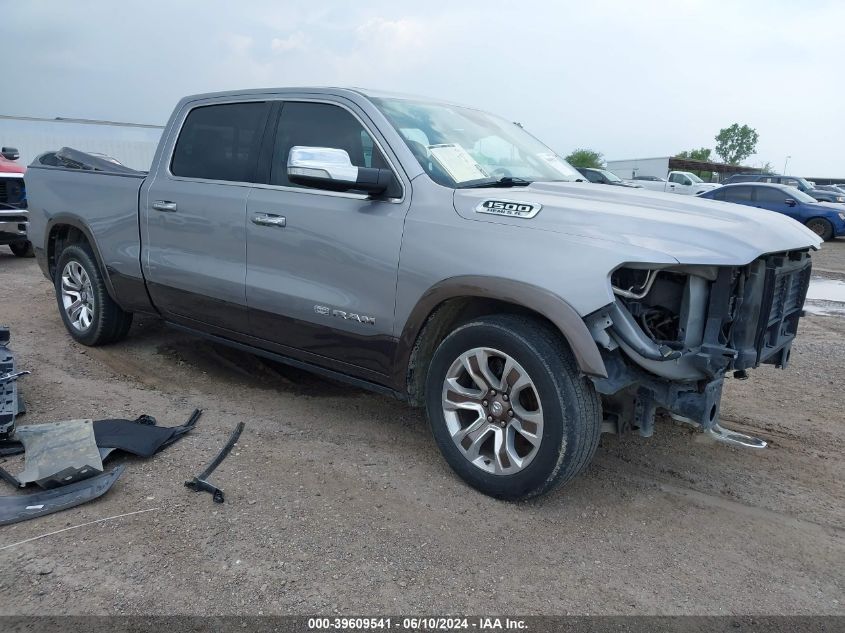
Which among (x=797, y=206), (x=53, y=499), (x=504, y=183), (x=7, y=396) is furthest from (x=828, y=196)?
(x=53, y=499)

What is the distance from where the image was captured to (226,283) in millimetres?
4461

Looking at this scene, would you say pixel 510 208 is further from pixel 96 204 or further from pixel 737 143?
pixel 737 143

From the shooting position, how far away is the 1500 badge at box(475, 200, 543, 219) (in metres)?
3.26

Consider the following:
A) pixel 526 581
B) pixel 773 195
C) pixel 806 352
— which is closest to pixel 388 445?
pixel 526 581

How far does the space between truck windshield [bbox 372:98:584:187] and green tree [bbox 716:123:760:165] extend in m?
110

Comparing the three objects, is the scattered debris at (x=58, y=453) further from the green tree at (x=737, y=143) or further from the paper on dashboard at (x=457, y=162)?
the green tree at (x=737, y=143)

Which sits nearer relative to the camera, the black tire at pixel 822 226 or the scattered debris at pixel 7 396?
the scattered debris at pixel 7 396

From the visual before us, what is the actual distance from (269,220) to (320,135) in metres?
0.58

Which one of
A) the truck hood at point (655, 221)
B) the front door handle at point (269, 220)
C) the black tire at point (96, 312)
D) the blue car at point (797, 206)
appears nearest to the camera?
the truck hood at point (655, 221)

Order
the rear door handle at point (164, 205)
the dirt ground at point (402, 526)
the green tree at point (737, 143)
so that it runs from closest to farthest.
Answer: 1. the dirt ground at point (402, 526)
2. the rear door handle at point (164, 205)
3. the green tree at point (737, 143)

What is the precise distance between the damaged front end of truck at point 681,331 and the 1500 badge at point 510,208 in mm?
476

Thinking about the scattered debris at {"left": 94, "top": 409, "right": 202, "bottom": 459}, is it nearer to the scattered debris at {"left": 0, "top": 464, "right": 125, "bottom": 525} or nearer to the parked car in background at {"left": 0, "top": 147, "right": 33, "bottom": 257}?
the scattered debris at {"left": 0, "top": 464, "right": 125, "bottom": 525}

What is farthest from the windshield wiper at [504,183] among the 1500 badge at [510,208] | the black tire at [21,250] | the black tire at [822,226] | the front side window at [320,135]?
the black tire at [822,226]

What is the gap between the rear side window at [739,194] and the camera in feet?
60.1
